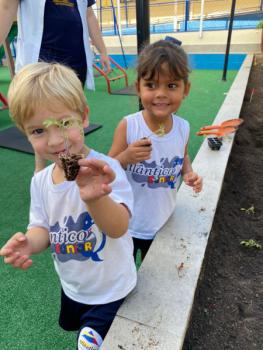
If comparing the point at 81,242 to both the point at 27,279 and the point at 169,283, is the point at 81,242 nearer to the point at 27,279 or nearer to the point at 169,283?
the point at 169,283

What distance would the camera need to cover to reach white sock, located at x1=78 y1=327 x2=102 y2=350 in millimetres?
1289

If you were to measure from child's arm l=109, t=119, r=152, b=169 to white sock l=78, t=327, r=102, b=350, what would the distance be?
0.83 metres

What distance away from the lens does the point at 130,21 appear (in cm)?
2259

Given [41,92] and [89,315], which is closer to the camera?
[41,92]

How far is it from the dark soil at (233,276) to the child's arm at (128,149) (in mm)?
902

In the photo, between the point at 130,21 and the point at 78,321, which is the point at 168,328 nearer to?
the point at 78,321

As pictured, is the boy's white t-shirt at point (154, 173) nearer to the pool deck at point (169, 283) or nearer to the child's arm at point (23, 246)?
the pool deck at point (169, 283)

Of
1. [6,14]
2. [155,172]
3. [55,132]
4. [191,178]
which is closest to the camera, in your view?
[55,132]

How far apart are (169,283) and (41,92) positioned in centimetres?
118

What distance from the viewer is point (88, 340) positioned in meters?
1.29

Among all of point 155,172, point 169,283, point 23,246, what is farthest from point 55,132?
point 169,283

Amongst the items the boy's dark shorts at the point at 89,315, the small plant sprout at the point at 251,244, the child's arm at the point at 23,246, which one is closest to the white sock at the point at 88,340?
the boy's dark shorts at the point at 89,315

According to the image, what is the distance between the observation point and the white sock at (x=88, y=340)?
1.29 metres

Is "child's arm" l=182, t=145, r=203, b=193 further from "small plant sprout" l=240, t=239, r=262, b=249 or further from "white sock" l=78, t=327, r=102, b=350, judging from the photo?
"white sock" l=78, t=327, r=102, b=350
